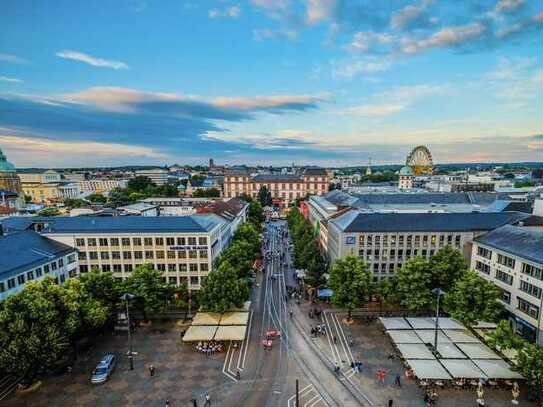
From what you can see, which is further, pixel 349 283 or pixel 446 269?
pixel 446 269

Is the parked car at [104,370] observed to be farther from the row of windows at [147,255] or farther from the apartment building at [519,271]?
the apartment building at [519,271]

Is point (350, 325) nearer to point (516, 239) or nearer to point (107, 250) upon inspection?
point (516, 239)

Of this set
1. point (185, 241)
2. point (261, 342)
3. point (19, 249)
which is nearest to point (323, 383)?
point (261, 342)

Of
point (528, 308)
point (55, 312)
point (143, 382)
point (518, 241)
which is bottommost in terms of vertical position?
point (143, 382)

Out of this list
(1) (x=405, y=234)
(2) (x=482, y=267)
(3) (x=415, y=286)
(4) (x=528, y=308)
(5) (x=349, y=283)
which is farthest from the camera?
(1) (x=405, y=234)

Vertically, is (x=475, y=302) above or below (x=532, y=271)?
below

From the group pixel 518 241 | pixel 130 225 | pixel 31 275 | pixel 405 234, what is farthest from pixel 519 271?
pixel 31 275

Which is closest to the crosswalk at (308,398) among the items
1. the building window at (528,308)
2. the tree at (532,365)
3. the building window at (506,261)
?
the tree at (532,365)

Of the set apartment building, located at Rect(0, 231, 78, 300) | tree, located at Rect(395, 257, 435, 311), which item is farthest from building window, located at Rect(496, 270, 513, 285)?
apartment building, located at Rect(0, 231, 78, 300)

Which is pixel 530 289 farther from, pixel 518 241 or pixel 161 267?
pixel 161 267
